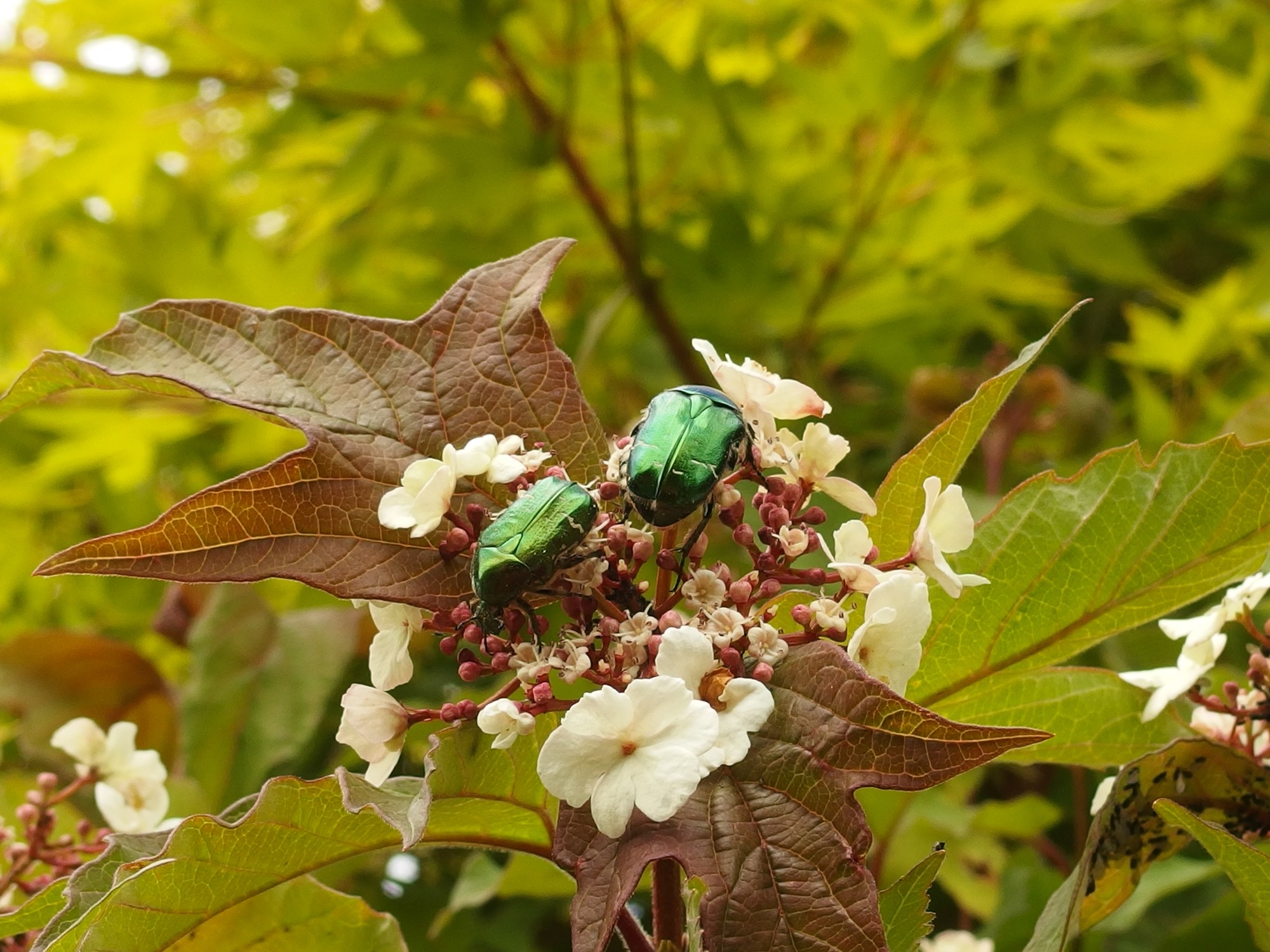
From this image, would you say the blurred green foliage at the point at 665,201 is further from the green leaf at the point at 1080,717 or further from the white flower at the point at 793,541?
the white flower at the point at 793,541

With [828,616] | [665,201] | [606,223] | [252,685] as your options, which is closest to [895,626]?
[828,616]

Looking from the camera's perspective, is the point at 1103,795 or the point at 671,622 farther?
the point at 1103,795

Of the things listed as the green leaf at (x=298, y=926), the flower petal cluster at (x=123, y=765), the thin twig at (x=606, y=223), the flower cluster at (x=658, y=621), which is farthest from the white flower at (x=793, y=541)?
the thin twig at (x=606, y=223)

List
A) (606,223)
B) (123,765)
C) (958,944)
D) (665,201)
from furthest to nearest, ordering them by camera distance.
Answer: (665,201)
(606,223)
(958,944)
(123,765)

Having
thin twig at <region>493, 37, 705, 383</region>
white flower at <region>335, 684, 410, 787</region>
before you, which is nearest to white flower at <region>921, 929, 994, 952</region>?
white flower at <region>335, 684, 410, 787</region>

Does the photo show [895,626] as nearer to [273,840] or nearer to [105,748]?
[273,840]

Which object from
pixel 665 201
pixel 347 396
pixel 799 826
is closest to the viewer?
pixel 799 826

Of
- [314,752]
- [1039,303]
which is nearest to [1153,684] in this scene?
[314,752]
